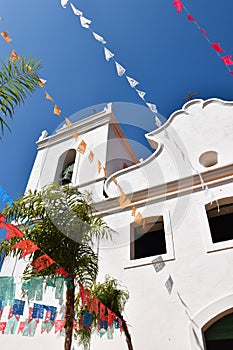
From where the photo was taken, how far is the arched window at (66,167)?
A: 11723 mm

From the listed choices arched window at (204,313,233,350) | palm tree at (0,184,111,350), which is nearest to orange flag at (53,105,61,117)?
palm tree at (0,184,111,350)

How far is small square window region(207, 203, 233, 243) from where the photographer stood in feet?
23.3

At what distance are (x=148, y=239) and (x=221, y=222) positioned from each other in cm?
209

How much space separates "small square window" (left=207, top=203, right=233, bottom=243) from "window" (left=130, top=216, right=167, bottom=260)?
1350 mm

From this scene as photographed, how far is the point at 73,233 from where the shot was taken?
525 cm

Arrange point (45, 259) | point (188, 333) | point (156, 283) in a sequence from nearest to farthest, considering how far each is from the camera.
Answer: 1. point (45, 259)
2. point (188, 333)
3. point (156, 283)

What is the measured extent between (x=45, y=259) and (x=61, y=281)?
20.9 inches

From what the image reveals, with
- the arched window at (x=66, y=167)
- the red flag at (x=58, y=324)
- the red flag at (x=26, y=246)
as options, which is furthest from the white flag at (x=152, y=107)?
the red flag at (x=58, y=324)

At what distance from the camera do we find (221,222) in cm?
740

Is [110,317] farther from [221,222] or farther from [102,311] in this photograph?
[221,222]

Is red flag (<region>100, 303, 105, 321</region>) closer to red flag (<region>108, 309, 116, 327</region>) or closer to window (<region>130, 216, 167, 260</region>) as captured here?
red flag (<region>108, 309, 116, 327</region>)

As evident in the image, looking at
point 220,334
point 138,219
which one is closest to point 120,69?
point 138,219

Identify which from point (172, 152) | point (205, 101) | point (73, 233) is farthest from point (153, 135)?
point (73, 233)

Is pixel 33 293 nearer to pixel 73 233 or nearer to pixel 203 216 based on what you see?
pixel 73 233
